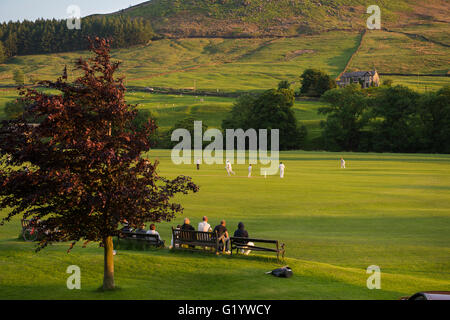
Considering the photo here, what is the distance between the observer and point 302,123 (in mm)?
139875

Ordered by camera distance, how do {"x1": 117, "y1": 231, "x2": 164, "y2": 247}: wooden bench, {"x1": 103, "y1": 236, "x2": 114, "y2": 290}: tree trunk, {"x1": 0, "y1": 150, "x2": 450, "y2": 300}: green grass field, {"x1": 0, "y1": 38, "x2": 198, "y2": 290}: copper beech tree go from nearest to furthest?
{"x1": 0, "y1": 38, "x2": 198, "y2": 290}: copper beech tree < {"x1": 103, "y1": 236, "x2": 114, "y2": 290}: tree trunk < {"x1": 0, "y1": 150, "x2": 450, "y2": 300}: green grass field < {"x1": 117, "y1": 231, "x2": 164, "y2": 247}: wooden bench

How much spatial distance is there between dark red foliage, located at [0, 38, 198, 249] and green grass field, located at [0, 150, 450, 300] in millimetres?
2406

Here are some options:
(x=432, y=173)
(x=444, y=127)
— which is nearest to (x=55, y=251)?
(x=432, y=173)

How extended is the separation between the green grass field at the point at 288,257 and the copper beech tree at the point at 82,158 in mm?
2410

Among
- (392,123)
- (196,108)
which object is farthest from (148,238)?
(196,108)

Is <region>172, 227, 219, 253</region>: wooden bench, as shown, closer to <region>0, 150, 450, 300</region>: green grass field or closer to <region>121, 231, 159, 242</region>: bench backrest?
<region>0, 150, 450, 300</region>: green grass field

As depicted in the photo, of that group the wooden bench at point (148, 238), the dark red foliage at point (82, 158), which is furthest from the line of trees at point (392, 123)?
the dark red foliage at point (82, 158)

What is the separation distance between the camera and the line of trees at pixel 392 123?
10950cm

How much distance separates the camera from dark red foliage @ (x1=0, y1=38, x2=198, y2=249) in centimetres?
1363

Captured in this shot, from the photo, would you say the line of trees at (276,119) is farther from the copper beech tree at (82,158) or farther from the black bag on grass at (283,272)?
the copper beech tree at (82,158)

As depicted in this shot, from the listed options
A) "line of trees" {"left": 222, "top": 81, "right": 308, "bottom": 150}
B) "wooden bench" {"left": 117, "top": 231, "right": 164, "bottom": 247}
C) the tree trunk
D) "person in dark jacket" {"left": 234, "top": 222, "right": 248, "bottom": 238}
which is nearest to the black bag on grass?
"person in dark jacket" {"left": 234, "top": 222, "right": 248, "bottom": 238}

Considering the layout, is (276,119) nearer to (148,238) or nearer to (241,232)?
(241,232)

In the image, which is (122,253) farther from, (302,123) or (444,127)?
(302,123)

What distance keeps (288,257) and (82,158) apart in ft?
35.3
